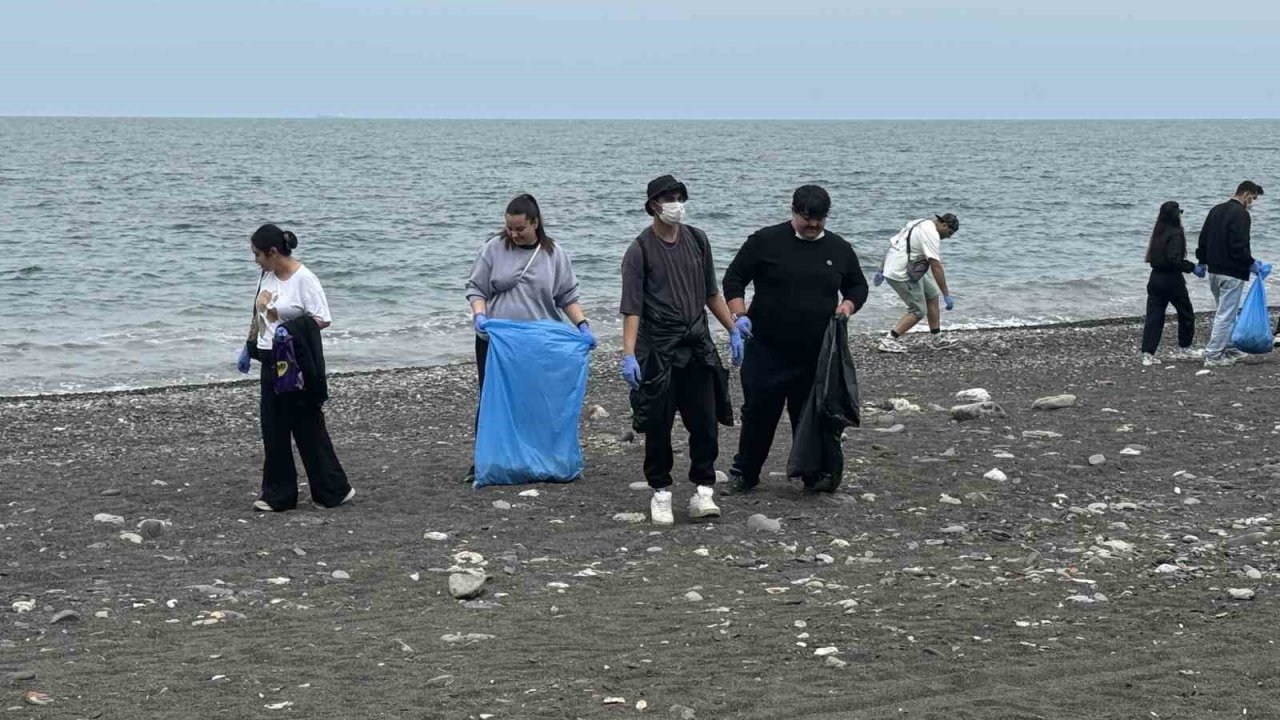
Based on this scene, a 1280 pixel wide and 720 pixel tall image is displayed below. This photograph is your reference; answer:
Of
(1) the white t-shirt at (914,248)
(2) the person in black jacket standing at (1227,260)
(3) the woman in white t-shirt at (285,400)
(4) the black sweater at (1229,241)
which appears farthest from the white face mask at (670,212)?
(1) the white t-shirt at (914,248)

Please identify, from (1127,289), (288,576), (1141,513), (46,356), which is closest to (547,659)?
(288,576)

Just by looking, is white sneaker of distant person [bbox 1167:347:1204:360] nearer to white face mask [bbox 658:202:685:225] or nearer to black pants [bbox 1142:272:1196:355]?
black pants [bbox 1142:272:1196:355]

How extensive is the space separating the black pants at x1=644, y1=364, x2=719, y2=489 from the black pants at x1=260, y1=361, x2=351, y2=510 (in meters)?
1.89

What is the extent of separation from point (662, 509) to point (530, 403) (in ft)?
4.40

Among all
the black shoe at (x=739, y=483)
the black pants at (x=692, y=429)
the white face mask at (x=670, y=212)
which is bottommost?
the black shoe at (x=739, y=483)

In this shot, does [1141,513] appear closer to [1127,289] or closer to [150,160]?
[1127,289]

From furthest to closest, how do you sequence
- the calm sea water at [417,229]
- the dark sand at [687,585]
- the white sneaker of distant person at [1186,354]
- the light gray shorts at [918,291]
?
the calm sea water at [417,229] < the light gray shorts at [918,291] < the white sneaker of distant person at [1186,354] < the dark sand at [687,585]

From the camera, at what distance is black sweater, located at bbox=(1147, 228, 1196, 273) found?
14.0 metres

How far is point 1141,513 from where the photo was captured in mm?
8234

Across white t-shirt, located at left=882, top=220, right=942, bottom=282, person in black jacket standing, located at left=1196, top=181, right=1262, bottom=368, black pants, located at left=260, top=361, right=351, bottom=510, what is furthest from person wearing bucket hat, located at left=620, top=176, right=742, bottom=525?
white t-shirt, located at left=882, top=220, right=942, bottom=282

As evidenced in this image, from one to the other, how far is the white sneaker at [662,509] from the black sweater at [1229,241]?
298 inches

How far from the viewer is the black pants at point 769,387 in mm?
8406

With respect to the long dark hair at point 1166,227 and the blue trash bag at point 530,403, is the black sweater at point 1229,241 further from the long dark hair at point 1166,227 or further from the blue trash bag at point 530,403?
the blue trash bag at point 530,403

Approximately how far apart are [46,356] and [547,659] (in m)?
14.7
